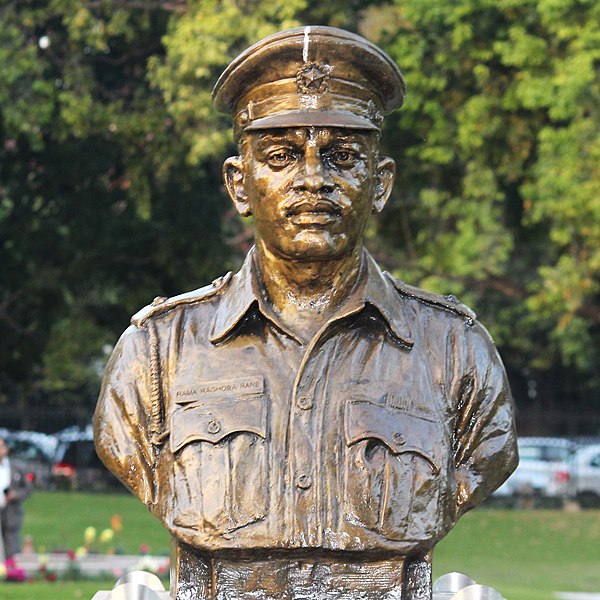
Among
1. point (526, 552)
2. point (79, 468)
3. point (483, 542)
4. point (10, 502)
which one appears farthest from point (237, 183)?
point (79, 468)

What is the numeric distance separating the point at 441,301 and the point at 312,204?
2.07 ft

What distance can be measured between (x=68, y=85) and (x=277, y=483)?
1305 cm

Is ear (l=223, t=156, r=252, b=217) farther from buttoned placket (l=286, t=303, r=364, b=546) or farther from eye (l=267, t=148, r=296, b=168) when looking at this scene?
buttoned placket (l=286, t=303, r=364, b=546)

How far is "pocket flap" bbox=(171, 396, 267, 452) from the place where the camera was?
425 centimetres

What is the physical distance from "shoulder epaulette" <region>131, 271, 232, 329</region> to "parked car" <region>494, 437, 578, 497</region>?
72.0 feet

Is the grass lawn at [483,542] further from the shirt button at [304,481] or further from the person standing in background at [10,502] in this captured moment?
the shirt button at [304,481]

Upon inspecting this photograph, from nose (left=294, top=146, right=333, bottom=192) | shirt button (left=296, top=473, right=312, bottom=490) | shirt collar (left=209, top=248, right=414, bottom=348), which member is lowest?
shirt button (left=296, top=473, right=312, bottom=490)

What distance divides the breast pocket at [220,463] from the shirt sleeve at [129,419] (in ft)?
0.45

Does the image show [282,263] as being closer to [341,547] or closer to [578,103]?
[341,547]

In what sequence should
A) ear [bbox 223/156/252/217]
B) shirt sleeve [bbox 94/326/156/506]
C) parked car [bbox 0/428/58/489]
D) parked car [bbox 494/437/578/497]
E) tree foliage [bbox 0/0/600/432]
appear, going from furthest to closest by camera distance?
1. parked car [bbox 0/428/58/489]
2. parked car [bbox 494/437/578/497]
3. tree foliage [bbox 0/0/600/432]
4. ear [bbox 223/156/252/217]
5. shirt sleeve [bbox 94/326/156/506]

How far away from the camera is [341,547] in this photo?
4.14 m

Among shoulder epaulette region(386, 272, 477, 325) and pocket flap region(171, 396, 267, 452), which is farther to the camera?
shoulder epaulette region(386, 272, 477, 325)

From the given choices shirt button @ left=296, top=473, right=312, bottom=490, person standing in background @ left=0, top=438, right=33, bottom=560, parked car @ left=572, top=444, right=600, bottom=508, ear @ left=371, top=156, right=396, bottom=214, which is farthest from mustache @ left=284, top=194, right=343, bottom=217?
parked car @ left=572, top=444, right=600, bottom=508

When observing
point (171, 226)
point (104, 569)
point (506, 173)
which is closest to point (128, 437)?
point (104, 569)
